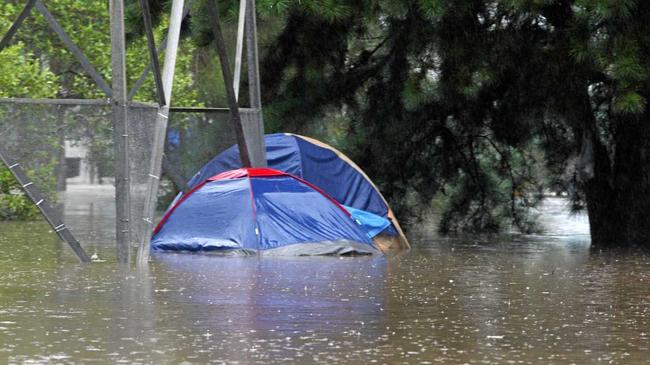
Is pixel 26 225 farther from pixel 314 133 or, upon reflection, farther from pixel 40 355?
pixel 40 355

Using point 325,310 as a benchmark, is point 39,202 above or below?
above

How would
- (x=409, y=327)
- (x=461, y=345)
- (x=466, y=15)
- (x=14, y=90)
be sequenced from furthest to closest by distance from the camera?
(x=14, y=90) < (x=466, y=15) < (x=409, y=327) < (x=461, y=345)

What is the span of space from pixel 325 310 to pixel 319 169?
9.73 metres

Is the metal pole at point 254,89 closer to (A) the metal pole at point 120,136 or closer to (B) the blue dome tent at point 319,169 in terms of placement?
(B) the blue dome tent at point 319,169

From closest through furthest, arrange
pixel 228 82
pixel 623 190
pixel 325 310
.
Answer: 1. pixel 325 310
2. pixel 228 82
3. pixel 623 190

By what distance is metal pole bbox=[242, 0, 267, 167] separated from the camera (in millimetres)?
18000

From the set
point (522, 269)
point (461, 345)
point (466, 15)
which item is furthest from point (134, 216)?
point (461, 345)

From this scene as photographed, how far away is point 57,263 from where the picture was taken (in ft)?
50.7

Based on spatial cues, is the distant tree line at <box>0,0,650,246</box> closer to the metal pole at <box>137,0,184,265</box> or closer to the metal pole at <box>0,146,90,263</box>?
the metal pole at <box>137,0,184,265</box>

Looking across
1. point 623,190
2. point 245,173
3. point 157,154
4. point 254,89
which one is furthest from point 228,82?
point 623,190

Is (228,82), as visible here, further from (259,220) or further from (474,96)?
(474,96)

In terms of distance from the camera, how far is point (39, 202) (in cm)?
1530

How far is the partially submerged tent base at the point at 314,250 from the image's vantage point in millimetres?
17016

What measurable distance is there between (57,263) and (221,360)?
784 cm
